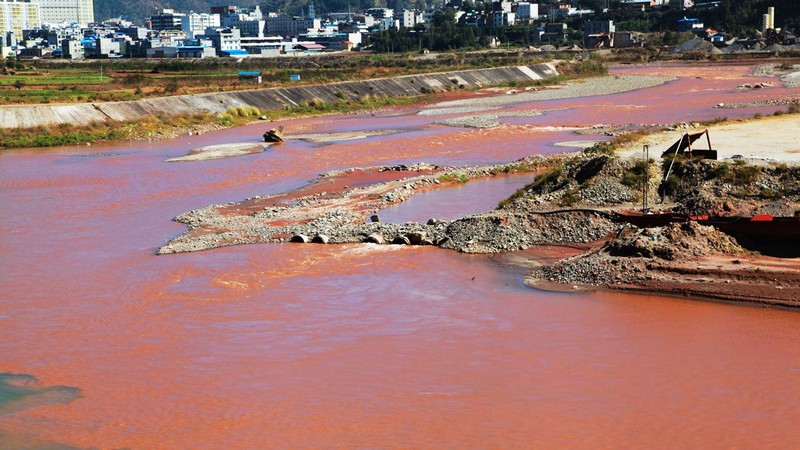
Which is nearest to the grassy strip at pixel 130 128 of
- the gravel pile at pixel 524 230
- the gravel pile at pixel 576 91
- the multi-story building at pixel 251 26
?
the gravel pile at pixel 576 91

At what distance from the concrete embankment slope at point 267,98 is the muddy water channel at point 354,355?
71.3 ft

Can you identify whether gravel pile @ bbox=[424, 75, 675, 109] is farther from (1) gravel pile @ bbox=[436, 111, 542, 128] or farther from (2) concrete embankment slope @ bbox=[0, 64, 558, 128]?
(1) gravel pile @ bbox=[436, 111, 542, 128]

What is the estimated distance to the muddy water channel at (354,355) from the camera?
1192 cm

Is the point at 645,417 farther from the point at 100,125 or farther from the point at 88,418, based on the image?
the point at 100,125

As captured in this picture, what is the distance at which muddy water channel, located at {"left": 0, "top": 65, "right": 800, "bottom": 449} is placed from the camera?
11.9 metres

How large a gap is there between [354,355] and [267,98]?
42.4 meters

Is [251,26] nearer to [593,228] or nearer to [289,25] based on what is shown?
[289,25]

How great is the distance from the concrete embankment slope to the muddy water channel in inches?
856

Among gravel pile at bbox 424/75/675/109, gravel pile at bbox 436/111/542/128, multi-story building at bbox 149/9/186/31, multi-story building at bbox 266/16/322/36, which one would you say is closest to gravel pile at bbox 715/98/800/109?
gravel pile at bbox 436/111/542/128

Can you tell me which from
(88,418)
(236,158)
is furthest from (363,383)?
(236,158)

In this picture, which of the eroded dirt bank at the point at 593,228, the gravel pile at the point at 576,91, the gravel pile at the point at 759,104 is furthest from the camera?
the gravel pile at the point at 576,91

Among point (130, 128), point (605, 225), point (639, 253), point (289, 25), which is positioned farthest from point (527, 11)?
point (639, 253)

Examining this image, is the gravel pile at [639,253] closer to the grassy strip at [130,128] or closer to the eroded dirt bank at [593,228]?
the eroded dirt bank at [593,228]

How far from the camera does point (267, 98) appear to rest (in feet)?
181
